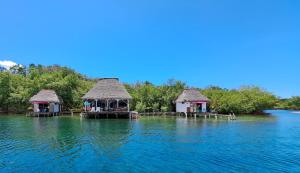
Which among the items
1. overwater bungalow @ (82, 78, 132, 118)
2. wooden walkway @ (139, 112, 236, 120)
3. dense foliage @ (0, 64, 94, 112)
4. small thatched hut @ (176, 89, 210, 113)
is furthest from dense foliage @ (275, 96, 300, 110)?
dense foliage @ (0, 64, 94, 112)

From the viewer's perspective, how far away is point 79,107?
1950 inches

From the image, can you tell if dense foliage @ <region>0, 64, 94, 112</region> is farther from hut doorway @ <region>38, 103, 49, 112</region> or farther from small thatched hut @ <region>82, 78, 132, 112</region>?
small thatched hut @ <region>82, 78, 132, 112</region>

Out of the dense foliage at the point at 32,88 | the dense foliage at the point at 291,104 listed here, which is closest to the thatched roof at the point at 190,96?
the dense foliage at the point at 32,88

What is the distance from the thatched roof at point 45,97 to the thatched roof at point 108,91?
26.1 feet

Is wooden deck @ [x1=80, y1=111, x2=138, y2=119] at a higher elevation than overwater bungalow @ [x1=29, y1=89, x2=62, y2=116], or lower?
lower

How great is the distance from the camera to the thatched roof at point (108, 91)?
37.2 metres

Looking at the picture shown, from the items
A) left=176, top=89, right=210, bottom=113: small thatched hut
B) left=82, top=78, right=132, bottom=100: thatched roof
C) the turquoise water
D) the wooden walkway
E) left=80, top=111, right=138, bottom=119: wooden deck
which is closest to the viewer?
the turquoise water

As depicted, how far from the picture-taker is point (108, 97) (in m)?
36.8

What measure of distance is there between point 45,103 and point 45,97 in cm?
102

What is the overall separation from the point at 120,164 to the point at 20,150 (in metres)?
6.11

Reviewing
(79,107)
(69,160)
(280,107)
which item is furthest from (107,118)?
(280,107)

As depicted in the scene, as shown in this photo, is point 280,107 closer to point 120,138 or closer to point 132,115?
point 132,115

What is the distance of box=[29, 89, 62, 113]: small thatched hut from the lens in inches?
1651

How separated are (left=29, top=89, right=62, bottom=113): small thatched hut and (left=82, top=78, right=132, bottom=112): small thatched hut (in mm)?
6114
